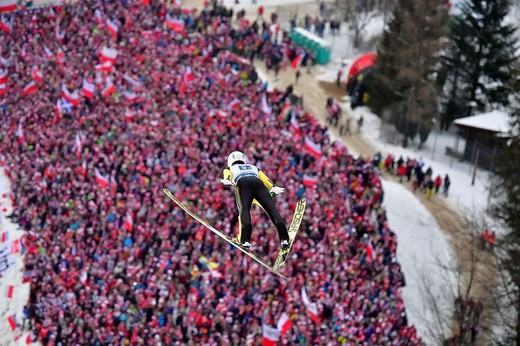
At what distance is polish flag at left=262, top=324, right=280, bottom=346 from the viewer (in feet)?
71.2

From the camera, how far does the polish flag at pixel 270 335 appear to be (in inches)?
854

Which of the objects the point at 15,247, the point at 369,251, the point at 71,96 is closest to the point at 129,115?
the point at 71,96

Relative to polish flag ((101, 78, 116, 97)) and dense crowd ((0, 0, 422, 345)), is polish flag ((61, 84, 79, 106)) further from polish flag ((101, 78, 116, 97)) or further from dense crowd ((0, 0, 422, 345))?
polish flag ((101, 78, 116, 97))

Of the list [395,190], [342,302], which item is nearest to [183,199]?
[342,302]

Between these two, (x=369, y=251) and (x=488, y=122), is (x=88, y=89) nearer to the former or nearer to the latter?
(x=369, y=251)

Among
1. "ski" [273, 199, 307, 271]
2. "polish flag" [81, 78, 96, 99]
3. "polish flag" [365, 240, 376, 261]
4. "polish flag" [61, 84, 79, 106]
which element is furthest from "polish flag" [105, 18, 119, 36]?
"ski" [273, 199, 307, 271]

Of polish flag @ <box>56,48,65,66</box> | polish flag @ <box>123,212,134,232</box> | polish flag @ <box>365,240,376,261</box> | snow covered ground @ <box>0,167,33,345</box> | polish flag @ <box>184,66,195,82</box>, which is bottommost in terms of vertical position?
snow covered ground @ <box>0,167,33,345</box>

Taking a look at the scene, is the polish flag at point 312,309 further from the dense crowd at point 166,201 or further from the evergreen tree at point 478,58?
the evergreen tree at point 478,58

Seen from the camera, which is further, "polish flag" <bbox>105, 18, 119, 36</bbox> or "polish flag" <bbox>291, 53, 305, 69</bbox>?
"polish flag" <bbox>291, 53, 305, 69</bbox>

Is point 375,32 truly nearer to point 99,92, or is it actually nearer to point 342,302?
point 99,92

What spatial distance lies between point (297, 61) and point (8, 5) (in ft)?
55.0

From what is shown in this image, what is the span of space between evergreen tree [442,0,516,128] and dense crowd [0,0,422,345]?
13.3 meters

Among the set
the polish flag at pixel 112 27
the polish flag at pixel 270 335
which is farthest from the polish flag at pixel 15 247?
the polish flag at pixel 112 27

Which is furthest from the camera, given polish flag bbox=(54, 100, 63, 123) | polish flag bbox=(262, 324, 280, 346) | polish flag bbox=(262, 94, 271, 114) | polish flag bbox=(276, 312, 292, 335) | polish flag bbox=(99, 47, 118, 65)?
polish flag bbox=(99, 47, 118, 65)
